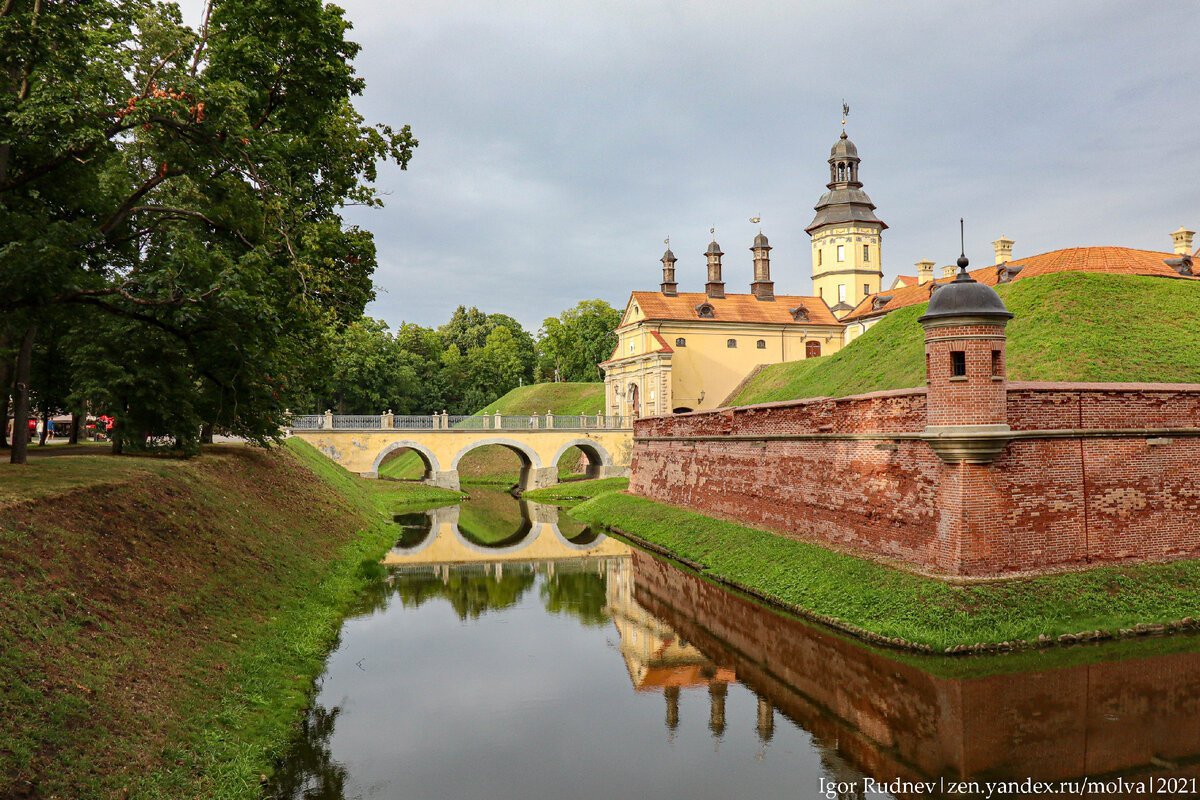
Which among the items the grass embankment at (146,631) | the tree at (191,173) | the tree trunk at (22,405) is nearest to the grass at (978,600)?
the grass embankment at (146,631)

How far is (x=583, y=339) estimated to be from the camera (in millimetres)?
82625

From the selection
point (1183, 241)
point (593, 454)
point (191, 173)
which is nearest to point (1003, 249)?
point (1183, 241)

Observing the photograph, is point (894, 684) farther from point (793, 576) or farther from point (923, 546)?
point (793, 576)

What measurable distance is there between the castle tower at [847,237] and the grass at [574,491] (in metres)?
24.8

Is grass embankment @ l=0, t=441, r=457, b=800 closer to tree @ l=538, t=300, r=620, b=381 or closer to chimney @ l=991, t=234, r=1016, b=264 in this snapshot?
chimney @ l=991, t=234, r=1016, b=264

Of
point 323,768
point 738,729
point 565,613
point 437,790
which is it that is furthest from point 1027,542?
point 323,768

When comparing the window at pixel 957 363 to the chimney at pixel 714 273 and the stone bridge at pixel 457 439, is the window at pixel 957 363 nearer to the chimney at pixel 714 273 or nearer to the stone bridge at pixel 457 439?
the stone bridge at pixel 457 439

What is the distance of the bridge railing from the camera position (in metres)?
47.1

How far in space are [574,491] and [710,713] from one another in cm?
3557

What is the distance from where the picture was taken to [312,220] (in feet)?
57.8

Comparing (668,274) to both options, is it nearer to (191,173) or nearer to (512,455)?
(512,455)

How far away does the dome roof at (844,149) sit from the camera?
61906mm

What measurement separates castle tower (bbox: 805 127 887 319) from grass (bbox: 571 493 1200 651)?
47.3 metres

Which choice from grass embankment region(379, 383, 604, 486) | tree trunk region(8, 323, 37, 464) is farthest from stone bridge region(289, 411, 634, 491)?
tree trunk region(8, 323, 37, 464)
